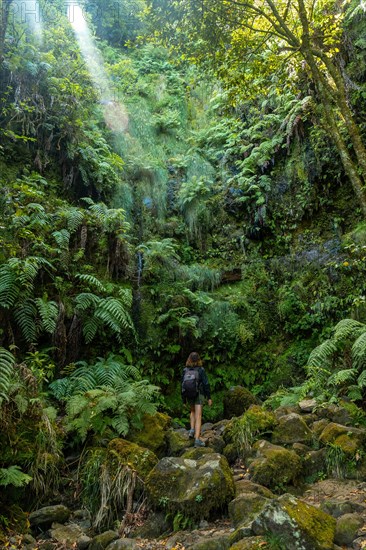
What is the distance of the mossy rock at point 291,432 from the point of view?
5137 mm

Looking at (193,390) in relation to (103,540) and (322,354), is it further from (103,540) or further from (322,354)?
(103,540)

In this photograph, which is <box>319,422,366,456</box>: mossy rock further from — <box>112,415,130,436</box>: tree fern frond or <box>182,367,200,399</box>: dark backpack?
<box>112,415,130,436</box>: tree fern frond

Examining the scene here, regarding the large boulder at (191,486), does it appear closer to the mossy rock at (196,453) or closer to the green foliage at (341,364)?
the mossy rock at (196,453)

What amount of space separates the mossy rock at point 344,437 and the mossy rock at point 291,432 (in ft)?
0.70

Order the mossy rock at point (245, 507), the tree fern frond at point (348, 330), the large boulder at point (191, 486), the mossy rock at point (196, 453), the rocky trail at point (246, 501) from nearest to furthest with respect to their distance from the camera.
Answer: the rocky trail at point (246, 501) < the mossy rock at point (245, 507) < the large boulder at point (191, 486) < the mossy rock at point (196, 453) < the tree fern frond at point (348, 330)

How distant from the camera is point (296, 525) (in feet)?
9.82

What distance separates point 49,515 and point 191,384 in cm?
261

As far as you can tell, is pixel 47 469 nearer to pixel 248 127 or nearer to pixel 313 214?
pixel 313 214

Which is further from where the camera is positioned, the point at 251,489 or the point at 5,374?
the point at 5,374

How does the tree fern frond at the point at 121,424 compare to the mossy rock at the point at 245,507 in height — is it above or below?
above

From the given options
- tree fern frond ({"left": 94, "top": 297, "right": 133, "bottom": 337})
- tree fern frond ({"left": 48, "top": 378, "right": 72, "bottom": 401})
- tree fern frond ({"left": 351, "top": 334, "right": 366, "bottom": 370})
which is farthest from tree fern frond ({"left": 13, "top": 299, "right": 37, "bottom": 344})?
tree fern frond ({"left": 351, "top": 334, "right": 366, "bottom": 370})

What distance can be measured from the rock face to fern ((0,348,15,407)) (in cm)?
121

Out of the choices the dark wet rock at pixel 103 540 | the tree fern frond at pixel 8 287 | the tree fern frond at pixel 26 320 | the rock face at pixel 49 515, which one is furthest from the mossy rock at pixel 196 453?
the tree fern frond at pixel 8 287

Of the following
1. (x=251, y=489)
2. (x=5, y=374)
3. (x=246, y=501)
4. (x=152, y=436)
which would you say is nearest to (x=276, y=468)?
(x=251, y=489)
